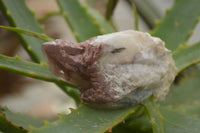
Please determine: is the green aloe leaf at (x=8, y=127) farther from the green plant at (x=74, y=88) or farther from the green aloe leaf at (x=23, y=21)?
the green aloe leaf at (x=23, y=21)

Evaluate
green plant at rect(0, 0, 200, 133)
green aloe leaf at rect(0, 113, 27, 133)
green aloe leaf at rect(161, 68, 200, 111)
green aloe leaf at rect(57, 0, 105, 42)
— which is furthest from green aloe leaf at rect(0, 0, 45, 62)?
green aloe leaf at rect(161, 68, 200, 111)

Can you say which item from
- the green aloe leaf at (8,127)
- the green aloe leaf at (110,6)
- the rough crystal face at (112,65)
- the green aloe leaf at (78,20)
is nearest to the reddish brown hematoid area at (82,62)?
the rough crystal face at (112,65)

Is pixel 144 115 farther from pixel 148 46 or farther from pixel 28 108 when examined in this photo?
pixel 28 108

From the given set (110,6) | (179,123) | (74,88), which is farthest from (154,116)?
(110,6)

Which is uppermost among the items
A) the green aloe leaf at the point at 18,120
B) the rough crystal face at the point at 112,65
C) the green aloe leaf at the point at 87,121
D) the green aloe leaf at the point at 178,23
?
the green aloe leaf at the point at 178,23

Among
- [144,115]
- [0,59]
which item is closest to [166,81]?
[144,115]

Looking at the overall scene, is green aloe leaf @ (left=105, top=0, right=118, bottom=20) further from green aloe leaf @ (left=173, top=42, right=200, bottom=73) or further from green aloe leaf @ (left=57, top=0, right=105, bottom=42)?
green aloe leaf @ (left=173, top=42, right=200, bottom=73)

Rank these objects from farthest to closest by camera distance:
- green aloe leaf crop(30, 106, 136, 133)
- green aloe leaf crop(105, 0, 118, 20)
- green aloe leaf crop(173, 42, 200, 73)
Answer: green aloe leaf crop(105, 0, 118, 20)
green aloe leaf crop(173, 42, 200, 73)
green aloe leaf crop(30, 106, 136, 133)
